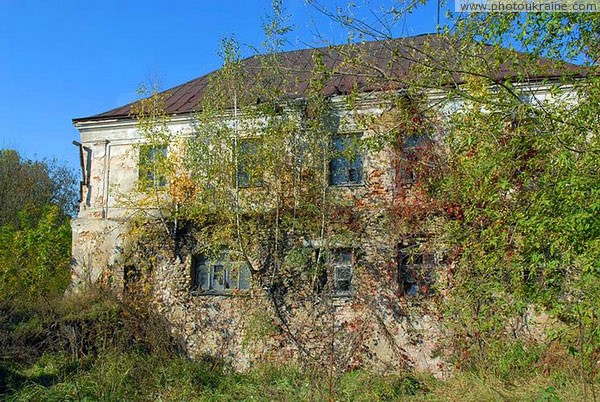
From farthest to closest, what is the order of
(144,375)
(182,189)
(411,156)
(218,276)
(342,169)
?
(182,189)
(218,276)
(342,169)
(411,156)
(144,375)

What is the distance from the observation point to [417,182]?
12.1 m

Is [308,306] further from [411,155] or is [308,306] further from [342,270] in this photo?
[411,155]

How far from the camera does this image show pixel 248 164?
12.8 m

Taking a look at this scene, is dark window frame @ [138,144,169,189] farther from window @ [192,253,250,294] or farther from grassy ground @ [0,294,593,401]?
grassy ground @ [0,294,593,401]

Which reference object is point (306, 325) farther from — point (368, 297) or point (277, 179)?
point (277, 179)

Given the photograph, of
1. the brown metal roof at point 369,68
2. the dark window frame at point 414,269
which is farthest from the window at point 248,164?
the dark window frame at point 414,269

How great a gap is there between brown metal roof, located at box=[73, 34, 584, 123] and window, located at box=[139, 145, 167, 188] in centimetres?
112

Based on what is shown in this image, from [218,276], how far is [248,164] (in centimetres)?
284

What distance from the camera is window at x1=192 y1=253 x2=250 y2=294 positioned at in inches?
510

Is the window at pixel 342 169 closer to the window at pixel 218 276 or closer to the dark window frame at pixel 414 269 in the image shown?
the dark window frame at pixel 414 269

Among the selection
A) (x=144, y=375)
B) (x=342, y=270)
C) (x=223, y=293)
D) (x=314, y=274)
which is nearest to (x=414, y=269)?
(x=342, y=270)

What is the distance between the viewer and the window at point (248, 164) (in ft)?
41.8

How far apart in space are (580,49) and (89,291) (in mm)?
11516

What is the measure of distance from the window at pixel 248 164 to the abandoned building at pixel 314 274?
1.0 inches
